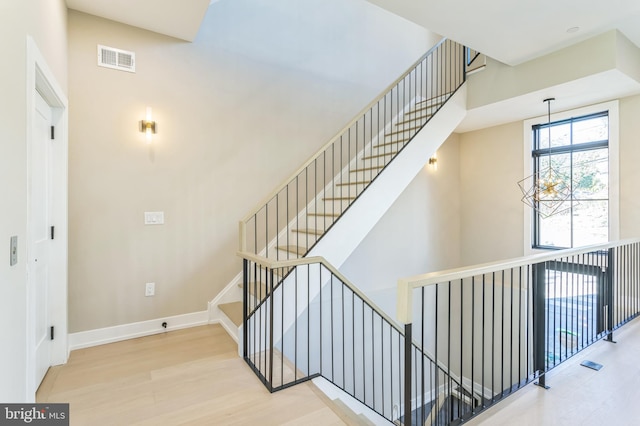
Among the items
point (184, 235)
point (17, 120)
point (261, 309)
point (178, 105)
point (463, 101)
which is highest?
point (463, 101)

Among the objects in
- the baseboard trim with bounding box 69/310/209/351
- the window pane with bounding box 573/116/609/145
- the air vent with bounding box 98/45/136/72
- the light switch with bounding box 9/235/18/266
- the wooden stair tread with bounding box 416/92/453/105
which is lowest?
the baseboard trim with bounding box 69/310/209/351

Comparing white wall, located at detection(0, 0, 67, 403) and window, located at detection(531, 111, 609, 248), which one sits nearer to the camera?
white wall, located at detection(0, 0, 67, 403)

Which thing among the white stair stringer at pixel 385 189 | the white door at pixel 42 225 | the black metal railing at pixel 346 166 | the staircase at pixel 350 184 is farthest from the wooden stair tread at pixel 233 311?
the white door at pixel 42 225

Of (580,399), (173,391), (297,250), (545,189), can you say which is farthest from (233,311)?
(545,189)

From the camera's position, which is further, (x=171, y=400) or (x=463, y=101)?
(x=463, y=101)

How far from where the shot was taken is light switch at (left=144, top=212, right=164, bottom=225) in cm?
342

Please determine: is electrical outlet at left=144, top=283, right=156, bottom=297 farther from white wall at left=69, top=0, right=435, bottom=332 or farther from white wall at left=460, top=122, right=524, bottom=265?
white wall at left=460, top=122, right=524, bottom=265

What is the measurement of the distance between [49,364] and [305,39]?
4564mm

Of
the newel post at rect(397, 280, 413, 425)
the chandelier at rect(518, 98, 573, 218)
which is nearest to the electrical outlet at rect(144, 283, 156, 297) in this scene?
the newel post at rect(397, 280, 413, 425)

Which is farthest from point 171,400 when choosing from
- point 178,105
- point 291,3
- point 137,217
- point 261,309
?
point 291,3

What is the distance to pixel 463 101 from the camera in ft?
15.2

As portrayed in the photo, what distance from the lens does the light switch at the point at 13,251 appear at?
4.80ft

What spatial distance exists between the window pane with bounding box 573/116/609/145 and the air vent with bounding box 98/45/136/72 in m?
5.91

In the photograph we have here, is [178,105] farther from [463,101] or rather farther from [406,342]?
[463,101]
